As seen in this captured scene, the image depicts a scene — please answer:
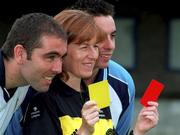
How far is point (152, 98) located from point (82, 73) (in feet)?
1.31

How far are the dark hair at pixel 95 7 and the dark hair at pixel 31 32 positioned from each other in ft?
1.82

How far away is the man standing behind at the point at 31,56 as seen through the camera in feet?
9.71

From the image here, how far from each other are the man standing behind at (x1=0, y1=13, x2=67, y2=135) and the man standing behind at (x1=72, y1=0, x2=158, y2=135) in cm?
43

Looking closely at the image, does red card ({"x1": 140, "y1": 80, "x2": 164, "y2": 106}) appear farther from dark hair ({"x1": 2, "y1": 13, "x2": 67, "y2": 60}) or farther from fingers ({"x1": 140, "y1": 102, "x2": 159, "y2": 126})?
dark hair ({"x1": 2, "y1": 13, "x2": 67, "y2": 60})

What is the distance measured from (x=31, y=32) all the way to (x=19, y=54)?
5.1 inches

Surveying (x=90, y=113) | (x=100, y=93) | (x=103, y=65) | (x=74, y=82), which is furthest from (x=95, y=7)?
(x=90, y=113)

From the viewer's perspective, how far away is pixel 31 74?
297 cm

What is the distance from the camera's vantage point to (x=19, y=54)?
9.77 ft

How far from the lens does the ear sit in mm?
2977

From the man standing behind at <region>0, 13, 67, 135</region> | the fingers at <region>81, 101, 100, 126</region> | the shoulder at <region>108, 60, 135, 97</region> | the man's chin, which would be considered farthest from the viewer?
the shoulder at <region>108, 60, 135, 97</region>

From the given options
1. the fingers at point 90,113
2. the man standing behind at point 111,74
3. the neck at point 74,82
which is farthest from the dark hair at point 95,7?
the fingers at point 90,113

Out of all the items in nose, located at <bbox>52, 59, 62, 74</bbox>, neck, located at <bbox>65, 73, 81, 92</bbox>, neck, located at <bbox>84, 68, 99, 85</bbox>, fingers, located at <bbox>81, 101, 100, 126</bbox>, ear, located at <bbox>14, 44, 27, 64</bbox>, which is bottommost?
neck, located at <bbox>84, 68, 99, 85</bbox>

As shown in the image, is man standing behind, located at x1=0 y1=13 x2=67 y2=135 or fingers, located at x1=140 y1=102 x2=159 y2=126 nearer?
man standing behind, located at x1=0 y1=13 x2=67 y2=135

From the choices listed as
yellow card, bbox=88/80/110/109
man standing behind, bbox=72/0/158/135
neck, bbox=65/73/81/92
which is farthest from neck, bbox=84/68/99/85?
yellow card, bbox=88/80/110/109
